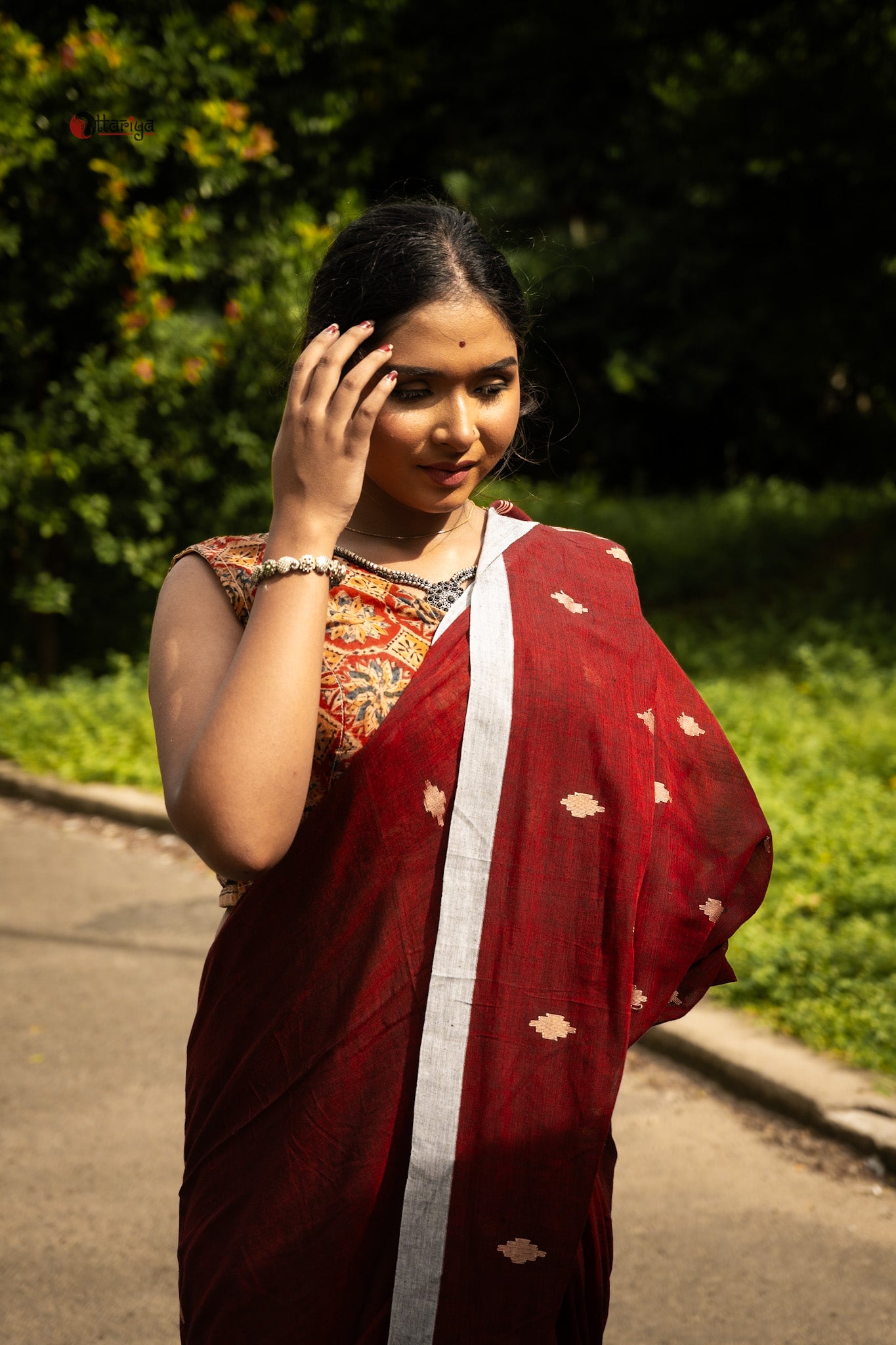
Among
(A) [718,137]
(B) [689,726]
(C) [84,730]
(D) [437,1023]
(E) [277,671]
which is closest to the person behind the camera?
(E) [277,671]

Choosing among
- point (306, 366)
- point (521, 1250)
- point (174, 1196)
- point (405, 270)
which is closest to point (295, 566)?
point (306, 366)

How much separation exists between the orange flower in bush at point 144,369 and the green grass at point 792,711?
1954 mm

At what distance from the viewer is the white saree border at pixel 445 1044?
1.59 m

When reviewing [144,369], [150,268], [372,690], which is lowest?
[372,690]

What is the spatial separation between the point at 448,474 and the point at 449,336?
0.17 metres

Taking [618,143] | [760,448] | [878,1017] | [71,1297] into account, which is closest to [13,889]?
[71,1297]

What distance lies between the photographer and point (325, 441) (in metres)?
1.47

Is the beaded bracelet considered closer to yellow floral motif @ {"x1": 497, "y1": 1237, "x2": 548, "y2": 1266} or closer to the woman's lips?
the woman's lips

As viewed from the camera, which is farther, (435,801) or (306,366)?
(435,801)

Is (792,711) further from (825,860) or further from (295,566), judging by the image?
(295,566)

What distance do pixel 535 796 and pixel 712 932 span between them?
1.26ft

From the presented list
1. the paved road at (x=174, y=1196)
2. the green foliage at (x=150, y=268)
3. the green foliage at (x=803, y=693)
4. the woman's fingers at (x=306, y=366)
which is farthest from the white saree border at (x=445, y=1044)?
the green foliage at (x=150, y=268)

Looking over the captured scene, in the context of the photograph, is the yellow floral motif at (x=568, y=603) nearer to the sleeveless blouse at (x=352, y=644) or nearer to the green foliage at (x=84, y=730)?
the sleeveless blouse at (x=352, y=644)

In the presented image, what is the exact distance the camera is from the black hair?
1.67 metres
